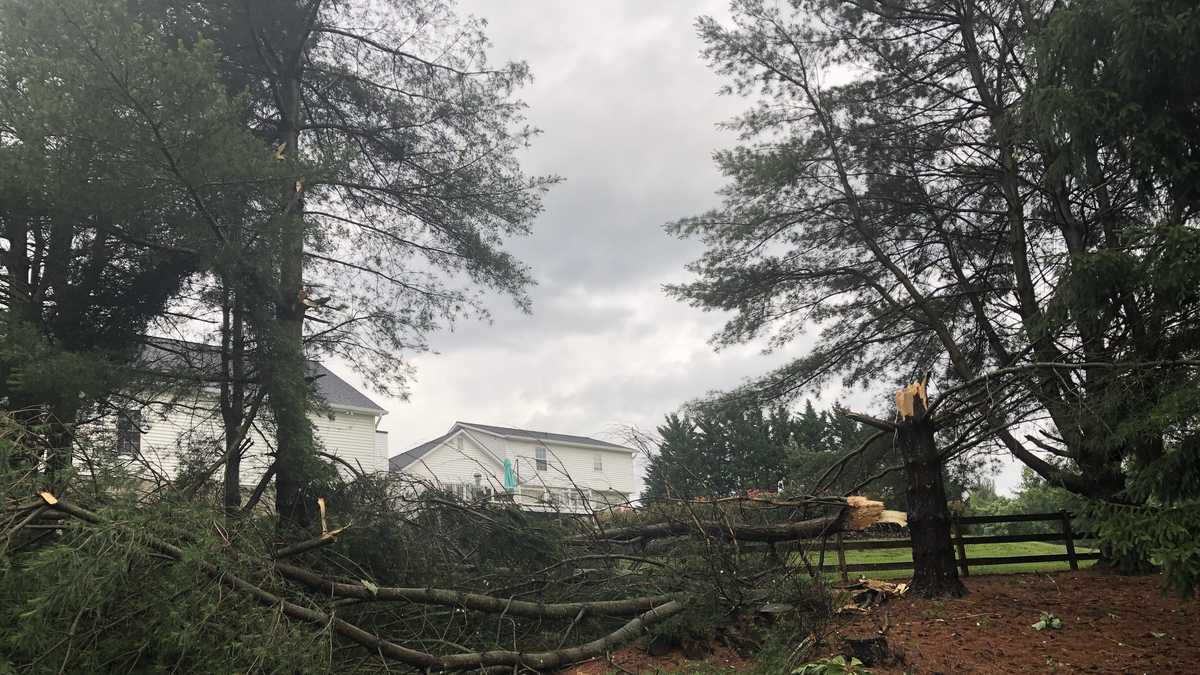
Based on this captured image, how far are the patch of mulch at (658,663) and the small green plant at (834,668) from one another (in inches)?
30.1

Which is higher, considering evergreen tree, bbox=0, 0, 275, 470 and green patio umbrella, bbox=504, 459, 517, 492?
evergreen tree, bbox=0, 0, 275, 470

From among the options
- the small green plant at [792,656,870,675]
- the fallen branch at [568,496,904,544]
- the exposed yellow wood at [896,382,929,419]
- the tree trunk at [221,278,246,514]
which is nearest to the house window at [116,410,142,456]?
the tree trunk at [221,278,246,514]

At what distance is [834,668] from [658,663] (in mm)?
1526

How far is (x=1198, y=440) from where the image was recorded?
5.62 m

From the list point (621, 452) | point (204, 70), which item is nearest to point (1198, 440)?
point (204, 70)

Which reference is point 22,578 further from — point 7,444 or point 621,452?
point 621,452

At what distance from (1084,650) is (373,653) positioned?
5.16m

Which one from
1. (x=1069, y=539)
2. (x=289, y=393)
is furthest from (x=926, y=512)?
(x=289, y=393)

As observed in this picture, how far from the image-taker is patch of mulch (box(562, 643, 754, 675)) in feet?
20.1

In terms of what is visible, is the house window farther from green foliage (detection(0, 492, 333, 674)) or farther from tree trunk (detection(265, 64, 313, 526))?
green foliage (detection(0, 492, 333, 674))

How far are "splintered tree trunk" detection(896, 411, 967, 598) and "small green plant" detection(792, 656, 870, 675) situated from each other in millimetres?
2668

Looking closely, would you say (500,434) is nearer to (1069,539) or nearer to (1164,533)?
(1069,539)

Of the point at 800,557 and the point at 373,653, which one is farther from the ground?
the point at 800,557

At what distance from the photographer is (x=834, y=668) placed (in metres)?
5.34
